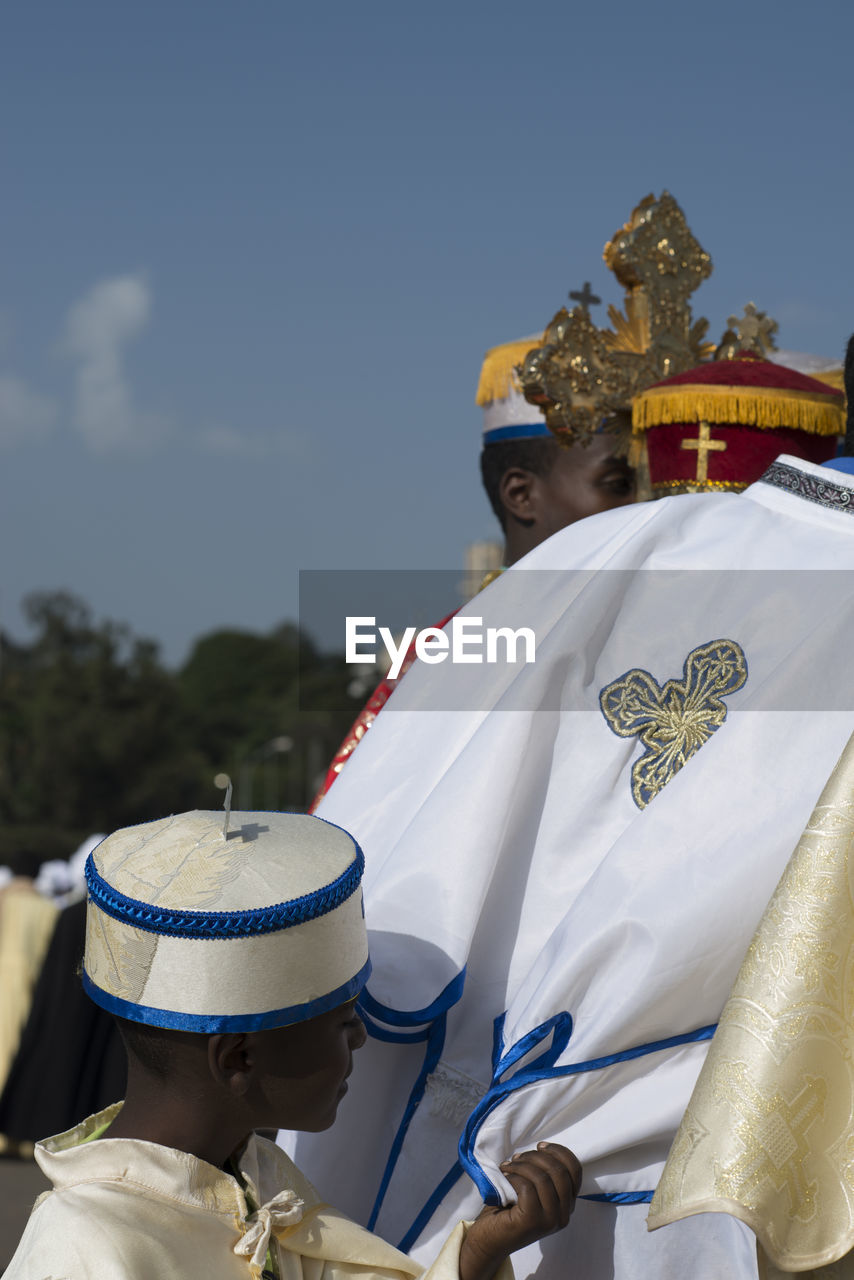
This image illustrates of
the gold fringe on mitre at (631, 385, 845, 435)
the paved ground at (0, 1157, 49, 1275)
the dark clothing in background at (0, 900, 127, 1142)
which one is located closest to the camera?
the gold fringe on mitre at (631, 385, 845, 435)

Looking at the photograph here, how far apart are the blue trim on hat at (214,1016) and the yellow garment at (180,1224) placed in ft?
0.51

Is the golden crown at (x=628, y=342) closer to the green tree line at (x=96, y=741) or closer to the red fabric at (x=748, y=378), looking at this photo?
the red fabric at (x=748, y=378)

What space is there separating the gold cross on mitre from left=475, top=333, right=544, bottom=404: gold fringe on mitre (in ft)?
4.14

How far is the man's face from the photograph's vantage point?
12.5ft

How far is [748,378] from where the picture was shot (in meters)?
3.03

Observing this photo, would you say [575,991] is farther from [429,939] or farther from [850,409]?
[850,409]

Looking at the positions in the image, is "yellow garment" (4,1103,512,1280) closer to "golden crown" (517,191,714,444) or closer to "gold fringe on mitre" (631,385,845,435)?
"gold fringe on mitre" (631,385,845,435)

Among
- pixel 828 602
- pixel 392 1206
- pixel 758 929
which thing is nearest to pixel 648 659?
pixel 828 602

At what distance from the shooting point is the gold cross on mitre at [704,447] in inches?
119

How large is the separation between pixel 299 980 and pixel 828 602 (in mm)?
866

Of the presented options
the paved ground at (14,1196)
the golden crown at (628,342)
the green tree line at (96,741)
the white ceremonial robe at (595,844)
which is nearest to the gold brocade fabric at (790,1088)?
the white ceremonial robe at (595,844)

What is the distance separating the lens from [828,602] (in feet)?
6.73

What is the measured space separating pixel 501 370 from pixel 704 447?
140 centimetres

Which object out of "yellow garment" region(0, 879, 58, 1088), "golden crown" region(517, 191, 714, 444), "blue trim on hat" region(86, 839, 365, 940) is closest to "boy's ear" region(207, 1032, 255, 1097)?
"blue trim on hat" region(86, 839, 365, 940)
